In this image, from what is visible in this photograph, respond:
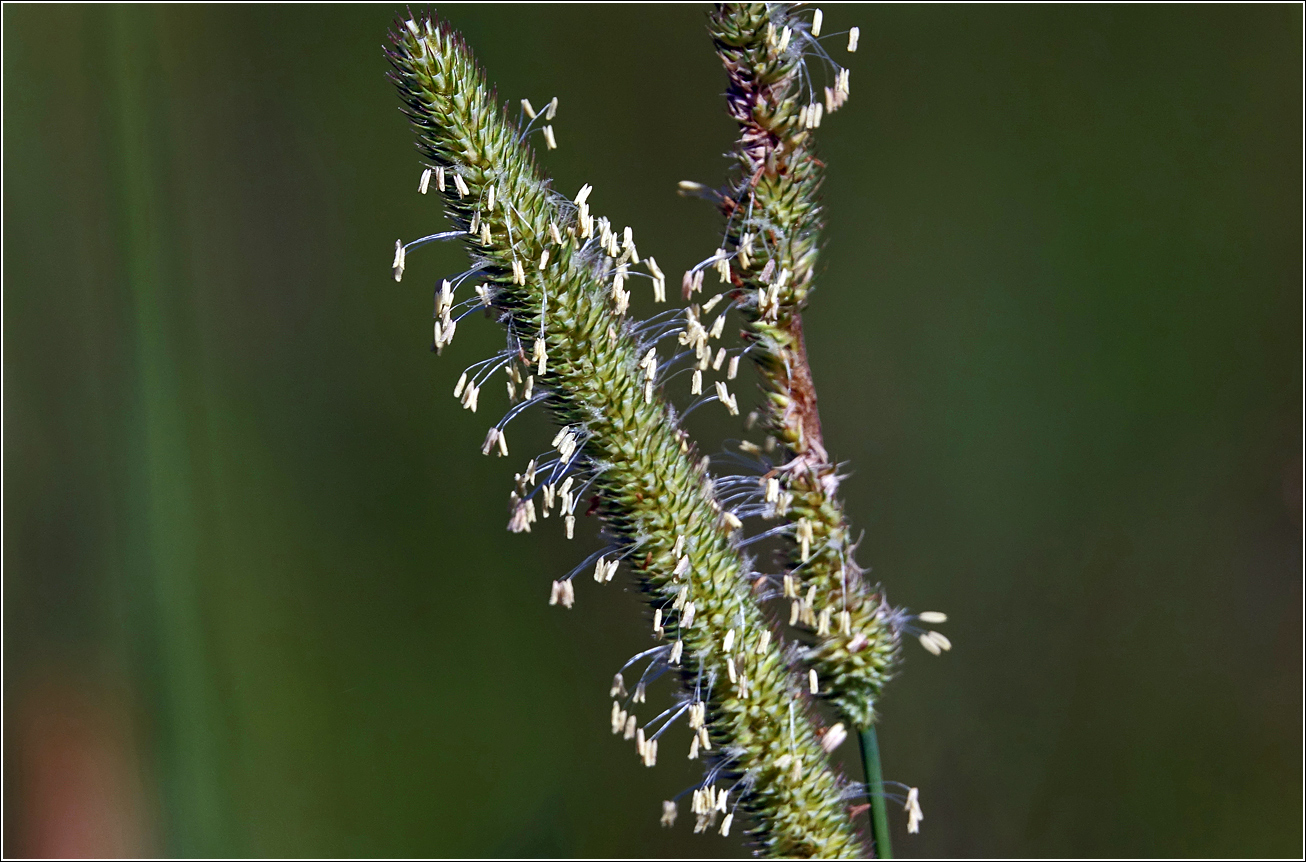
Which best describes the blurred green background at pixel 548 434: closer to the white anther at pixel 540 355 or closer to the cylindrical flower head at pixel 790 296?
the cylindrical flower head at pixel 790 296

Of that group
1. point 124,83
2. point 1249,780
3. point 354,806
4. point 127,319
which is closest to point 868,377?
point 1249,780

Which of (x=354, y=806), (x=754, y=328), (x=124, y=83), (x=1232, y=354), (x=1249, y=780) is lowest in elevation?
(x=1249, y=780)

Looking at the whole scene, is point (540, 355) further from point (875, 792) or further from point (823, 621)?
point (875, 792)

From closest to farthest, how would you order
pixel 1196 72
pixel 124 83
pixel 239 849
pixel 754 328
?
pixel 754 328 < pixel 239 849 < pixel 124 83 < pixel 1196 72

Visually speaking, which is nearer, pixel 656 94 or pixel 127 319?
pixel 127 319

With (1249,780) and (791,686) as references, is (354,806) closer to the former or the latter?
(791,686)

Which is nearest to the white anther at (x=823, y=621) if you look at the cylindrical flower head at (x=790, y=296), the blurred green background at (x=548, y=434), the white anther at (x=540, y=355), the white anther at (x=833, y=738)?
the cylindrical flower head at (x=790, y=296)

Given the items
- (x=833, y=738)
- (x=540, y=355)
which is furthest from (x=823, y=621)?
(x=540, y=355)
